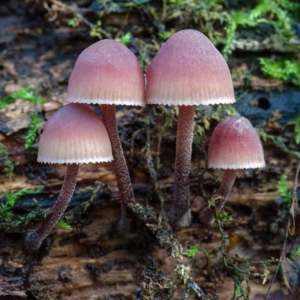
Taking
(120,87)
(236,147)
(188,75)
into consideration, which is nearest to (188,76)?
(188,75)

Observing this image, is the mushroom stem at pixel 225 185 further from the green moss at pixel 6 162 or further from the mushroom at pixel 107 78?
the green moss at pixel 6 162

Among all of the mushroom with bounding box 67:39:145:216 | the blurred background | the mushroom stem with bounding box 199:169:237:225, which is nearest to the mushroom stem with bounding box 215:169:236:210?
the mushroom stem with bounding box 199:169:237:225

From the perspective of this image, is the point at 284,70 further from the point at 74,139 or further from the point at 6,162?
the point at 6,162

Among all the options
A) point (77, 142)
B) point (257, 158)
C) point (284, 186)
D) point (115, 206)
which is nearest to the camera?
point (77, 142)

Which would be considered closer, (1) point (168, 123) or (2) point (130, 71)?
(2) point (130, 71)

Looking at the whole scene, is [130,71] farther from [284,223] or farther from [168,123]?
[284,223]

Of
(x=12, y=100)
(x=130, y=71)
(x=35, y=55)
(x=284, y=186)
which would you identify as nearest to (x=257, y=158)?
(x=284, y=186)
